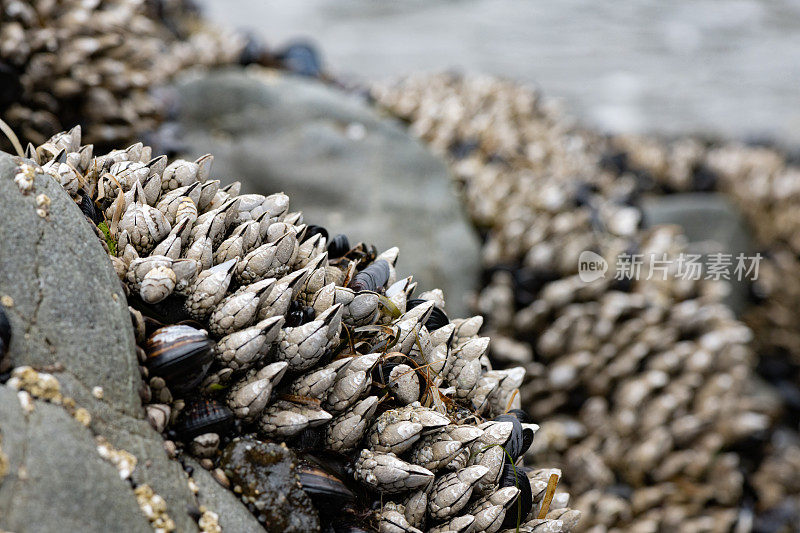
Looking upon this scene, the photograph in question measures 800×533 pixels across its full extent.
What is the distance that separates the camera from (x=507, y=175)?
145 inches

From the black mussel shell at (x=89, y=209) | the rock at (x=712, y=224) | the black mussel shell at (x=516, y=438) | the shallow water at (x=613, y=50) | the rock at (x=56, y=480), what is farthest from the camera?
the shallow water at (x=613, y=50)

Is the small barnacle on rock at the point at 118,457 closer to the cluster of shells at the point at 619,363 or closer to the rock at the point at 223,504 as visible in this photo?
the rock at the point at 223,504

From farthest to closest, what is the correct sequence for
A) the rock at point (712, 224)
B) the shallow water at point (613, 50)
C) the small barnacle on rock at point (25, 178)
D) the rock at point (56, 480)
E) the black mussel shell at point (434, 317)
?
the shallow water at point (613, 50) → the rock at point (712, 224) → the black mussel shell at point (434, 317) → the small barnacle on rock at point (25, 178) → the rock at point (56, 480)

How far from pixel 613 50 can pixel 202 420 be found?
794cm

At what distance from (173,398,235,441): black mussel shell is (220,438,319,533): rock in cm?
5


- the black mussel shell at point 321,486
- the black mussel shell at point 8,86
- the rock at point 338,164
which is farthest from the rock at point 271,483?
the black mussel shell at point 8,86

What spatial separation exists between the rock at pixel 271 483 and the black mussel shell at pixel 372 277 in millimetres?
455

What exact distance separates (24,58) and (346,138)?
1.51 metres

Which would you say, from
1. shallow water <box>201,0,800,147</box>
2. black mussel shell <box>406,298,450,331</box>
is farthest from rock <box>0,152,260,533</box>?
shallow water <box>201,0,800,147</box>

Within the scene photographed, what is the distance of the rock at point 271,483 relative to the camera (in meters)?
1.19

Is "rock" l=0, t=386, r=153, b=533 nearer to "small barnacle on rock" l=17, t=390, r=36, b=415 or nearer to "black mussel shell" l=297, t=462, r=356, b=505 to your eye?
"small barnacle on rock" l=17, t=390, r=36, b=415

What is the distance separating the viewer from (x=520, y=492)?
4.46 ft

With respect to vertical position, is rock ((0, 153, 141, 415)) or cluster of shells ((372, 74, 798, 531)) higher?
rock ((0, 153, 141, 415))

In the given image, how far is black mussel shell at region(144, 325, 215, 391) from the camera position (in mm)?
1182
